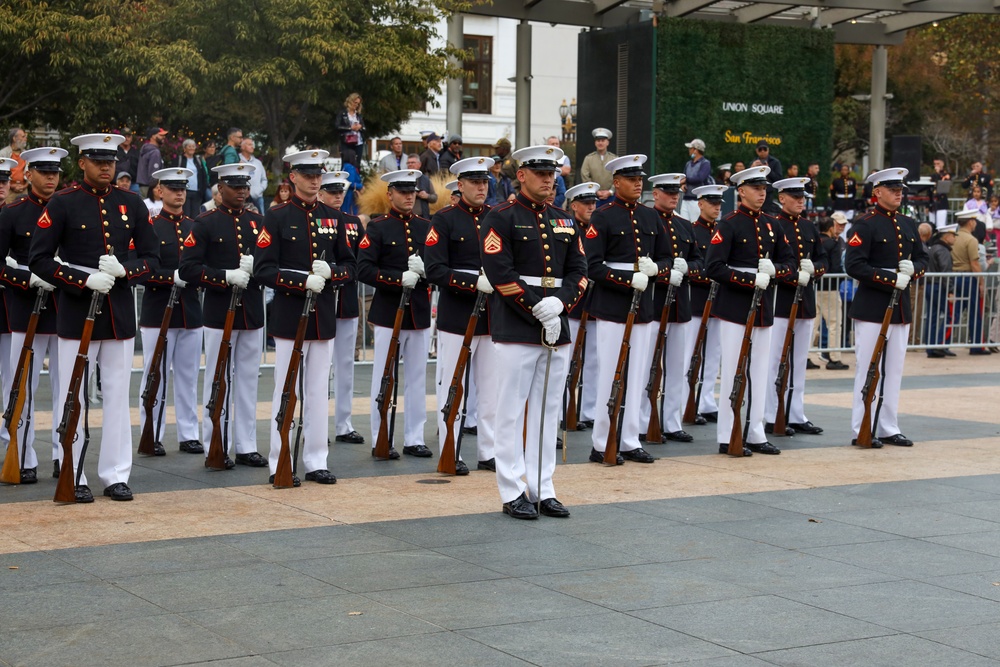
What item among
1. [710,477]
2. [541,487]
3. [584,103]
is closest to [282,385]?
[541,487]

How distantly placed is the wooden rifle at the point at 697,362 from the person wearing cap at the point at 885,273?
1250 mm

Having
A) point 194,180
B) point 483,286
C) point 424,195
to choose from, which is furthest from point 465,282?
point 194,180

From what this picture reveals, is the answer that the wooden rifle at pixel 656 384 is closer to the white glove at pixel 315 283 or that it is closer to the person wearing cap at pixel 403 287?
the person wearing cap at pixel 403 287

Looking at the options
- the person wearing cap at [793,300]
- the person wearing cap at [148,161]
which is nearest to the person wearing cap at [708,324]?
the person wearing cap at [793,300]

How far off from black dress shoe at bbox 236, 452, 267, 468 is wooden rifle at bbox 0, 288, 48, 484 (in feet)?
5.32

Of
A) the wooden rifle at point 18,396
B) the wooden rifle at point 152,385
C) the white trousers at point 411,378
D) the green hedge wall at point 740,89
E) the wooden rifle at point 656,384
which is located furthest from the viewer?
the green hedge wall at point 740,89

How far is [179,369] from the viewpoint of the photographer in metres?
11.4

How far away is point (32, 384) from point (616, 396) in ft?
13.9

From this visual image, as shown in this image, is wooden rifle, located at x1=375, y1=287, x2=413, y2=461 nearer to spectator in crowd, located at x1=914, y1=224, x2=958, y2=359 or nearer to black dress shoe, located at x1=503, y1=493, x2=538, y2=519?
black dress shoe, located at x1=503, y1=493, x2=538, y2=519

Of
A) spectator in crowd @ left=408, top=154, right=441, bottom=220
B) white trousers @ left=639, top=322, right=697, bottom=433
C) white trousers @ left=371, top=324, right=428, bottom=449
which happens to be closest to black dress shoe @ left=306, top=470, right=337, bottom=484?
white trousers @ left=371, top=324, right=428, bottom=449

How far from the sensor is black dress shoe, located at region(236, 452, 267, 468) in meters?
10.6

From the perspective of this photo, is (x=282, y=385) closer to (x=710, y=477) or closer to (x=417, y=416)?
(x=417, y=416)

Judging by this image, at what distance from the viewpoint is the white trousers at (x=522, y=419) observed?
8.72 meters

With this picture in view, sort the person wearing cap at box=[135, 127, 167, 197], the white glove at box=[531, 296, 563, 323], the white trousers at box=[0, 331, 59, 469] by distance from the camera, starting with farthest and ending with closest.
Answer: the person wearing cap at box=[135, 127, 167, 197]
the white trousers at box=[0, 331, 59, 469]
the white glove at box=[531, 296, 563, 323]
